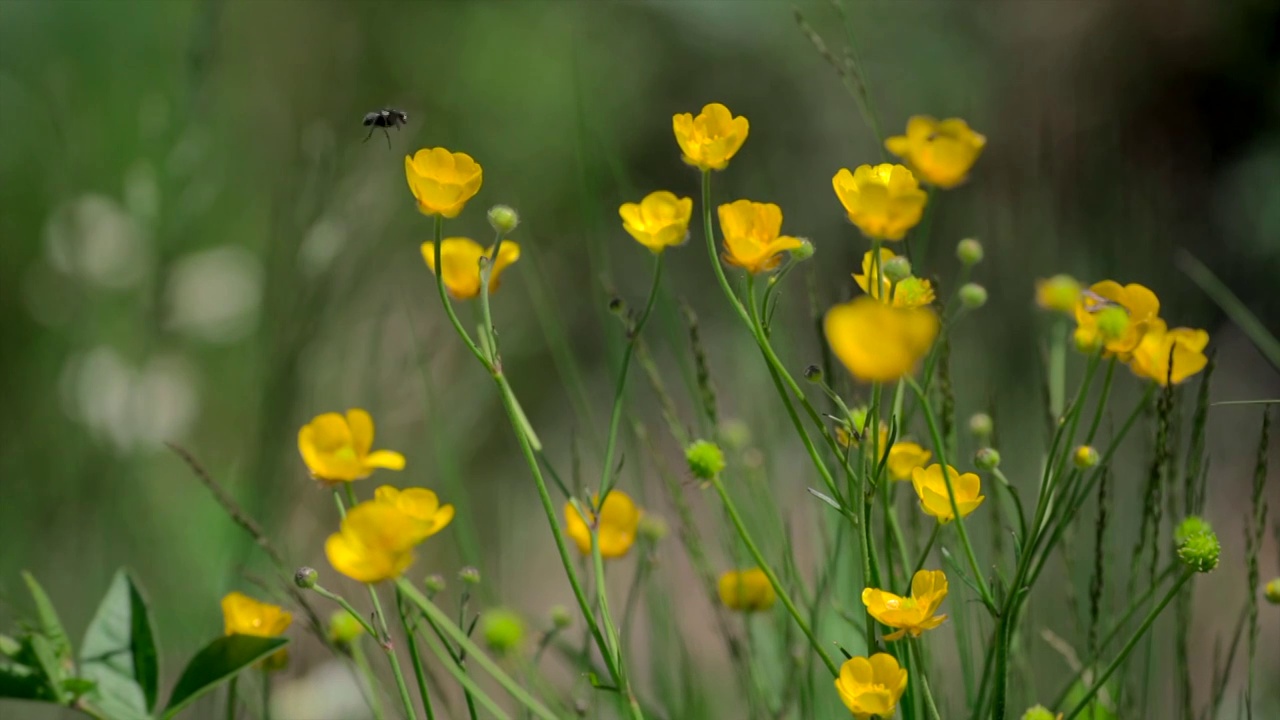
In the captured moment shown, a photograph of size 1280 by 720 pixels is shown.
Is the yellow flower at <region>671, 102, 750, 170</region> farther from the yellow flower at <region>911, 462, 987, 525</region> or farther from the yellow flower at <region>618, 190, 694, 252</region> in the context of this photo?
the yellow flower at <region>911, 462, 987, 525</region>

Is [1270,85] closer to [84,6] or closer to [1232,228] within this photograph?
[1232,228]

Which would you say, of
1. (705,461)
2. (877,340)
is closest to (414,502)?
(705,461)

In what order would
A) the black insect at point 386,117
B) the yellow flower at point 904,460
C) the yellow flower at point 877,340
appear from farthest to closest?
the black insect at point 386,117 < the yellow flower at point 904,460 < the yellow flower at point 877,340

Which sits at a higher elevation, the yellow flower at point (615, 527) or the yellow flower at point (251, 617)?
the yellow flower at point (615, 527)

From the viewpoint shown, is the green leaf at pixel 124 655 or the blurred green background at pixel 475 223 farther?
the blurred green background at pixel 475 223

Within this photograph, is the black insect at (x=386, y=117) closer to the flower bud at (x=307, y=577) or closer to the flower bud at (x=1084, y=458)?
the flower bud at (x=307, y=577)

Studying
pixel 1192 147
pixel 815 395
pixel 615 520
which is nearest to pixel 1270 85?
pixel 1192 147

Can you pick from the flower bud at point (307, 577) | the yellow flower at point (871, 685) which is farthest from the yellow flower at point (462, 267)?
the yellow flower at point (871, 685)
